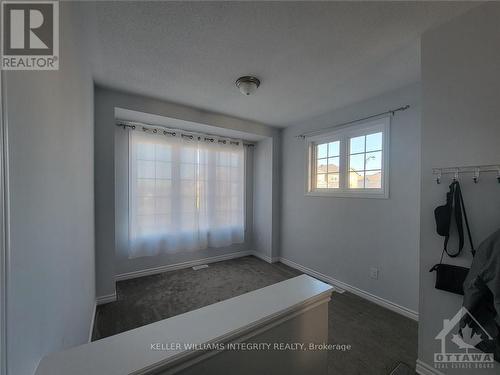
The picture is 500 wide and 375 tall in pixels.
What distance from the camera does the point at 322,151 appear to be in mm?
3250

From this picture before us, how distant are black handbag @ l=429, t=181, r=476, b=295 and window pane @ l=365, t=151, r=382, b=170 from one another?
123cm

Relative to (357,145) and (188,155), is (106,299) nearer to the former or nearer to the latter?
(188,155)

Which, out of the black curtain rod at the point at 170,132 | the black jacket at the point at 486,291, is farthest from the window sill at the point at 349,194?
the black curtain rod at the point at 170,132

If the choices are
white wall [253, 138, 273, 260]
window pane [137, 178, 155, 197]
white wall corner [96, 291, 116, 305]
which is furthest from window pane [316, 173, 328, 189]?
white wall corner [96, 291, 116, 305]

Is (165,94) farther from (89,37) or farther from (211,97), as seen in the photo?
(89,37)

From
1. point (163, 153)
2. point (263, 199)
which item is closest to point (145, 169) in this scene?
point (163, 153)

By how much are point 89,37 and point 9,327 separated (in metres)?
1.91

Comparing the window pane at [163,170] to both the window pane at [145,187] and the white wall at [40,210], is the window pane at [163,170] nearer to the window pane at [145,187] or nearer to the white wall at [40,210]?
the window pane at [145,187]

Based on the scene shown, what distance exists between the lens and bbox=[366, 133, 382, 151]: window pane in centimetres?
255

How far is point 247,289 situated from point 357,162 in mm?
2232

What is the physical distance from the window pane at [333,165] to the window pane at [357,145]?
25 centimetres

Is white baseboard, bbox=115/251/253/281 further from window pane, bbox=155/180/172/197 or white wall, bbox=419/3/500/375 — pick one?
white wall, bbox=419/3/500/375

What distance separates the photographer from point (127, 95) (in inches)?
99.2

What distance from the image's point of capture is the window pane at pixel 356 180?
272 centimetres
